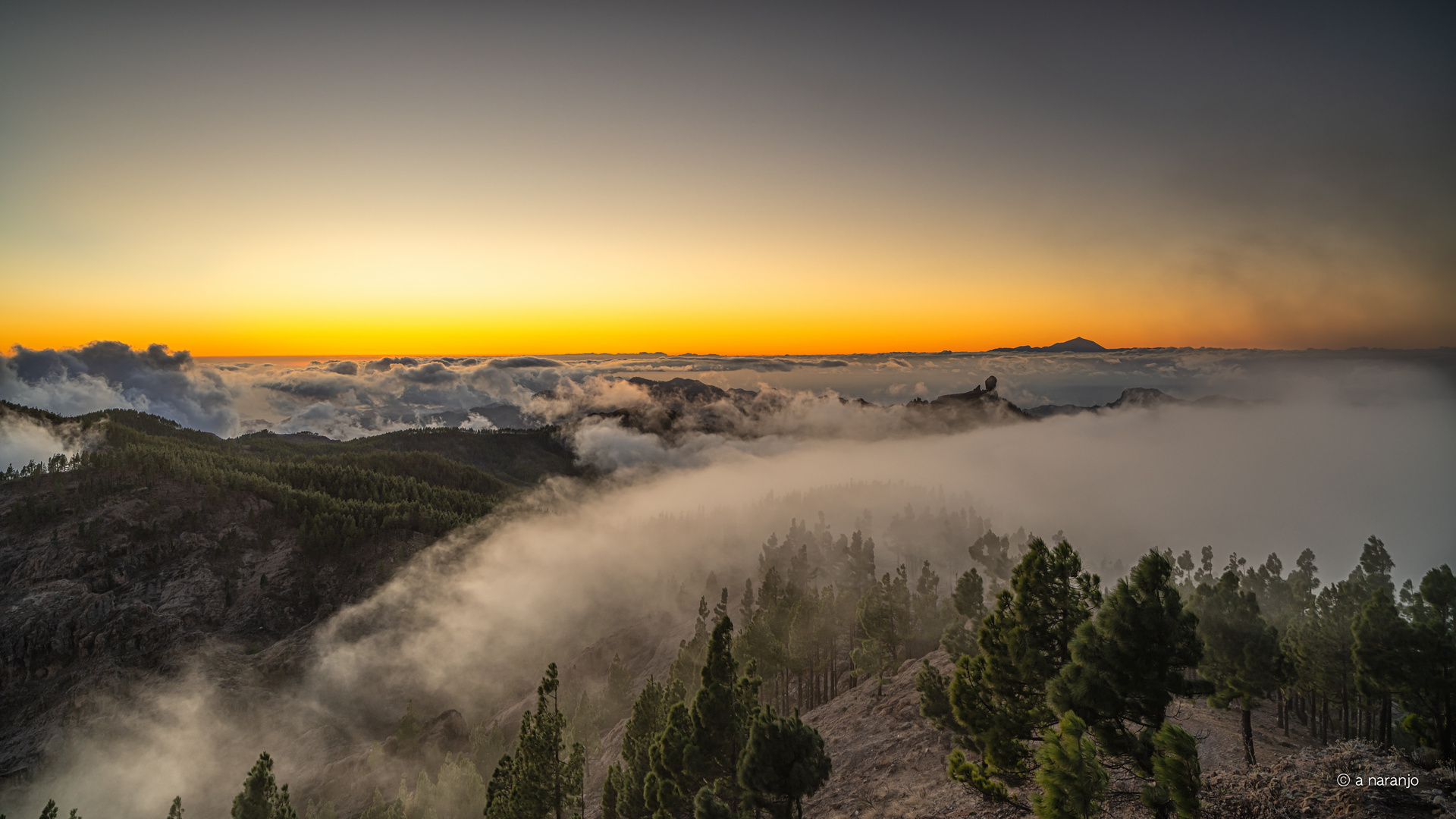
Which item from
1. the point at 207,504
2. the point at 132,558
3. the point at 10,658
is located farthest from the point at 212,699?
the point at 207,504

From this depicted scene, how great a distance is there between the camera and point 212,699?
128 metres

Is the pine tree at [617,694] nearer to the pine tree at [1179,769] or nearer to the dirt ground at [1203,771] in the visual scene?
the dirt ground at [1203,771]

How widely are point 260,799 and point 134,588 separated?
17441cm

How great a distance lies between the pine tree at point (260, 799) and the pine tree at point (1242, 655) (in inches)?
2705

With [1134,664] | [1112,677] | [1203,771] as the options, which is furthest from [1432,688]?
[1112,677]

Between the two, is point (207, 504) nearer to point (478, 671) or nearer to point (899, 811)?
point (478, 671)

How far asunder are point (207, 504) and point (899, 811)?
9320 inches

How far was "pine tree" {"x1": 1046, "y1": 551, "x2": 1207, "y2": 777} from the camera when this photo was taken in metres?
22.6

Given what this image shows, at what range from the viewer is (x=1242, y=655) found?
43.3 metres

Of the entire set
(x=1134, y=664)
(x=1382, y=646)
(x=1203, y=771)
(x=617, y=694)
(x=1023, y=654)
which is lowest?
(x=617, y=694)

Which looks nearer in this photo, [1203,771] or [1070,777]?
[1070,777]

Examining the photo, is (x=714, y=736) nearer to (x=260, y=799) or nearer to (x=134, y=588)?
(x=260, y=799)

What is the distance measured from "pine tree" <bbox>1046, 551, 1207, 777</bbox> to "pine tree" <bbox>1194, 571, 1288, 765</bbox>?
2220 cm

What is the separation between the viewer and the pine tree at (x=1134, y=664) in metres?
22.6
